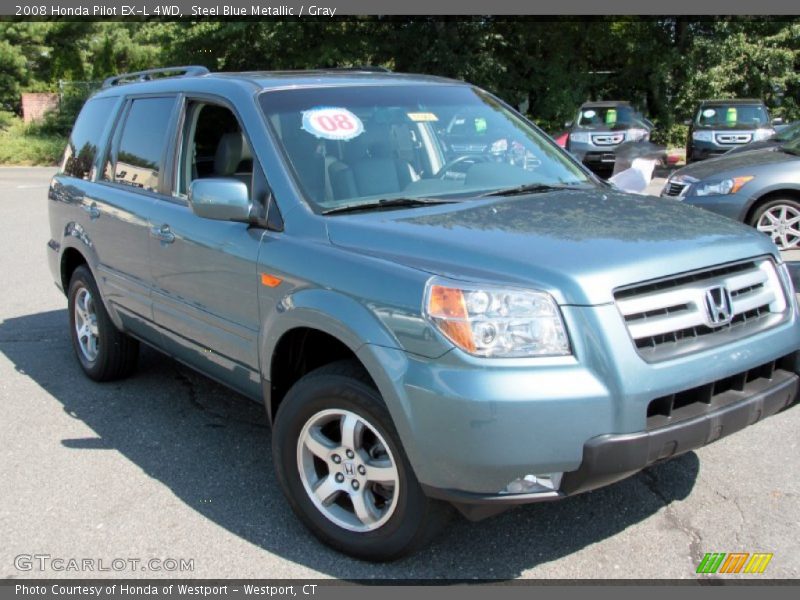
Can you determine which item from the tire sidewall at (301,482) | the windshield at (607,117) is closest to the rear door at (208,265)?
the tire sidewall at (301,482)

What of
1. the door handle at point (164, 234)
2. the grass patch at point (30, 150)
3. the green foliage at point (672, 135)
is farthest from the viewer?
the green foliage at point (672, 135)

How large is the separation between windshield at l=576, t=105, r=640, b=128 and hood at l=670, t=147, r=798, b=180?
11.2m

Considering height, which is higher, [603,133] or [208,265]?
[208,265]

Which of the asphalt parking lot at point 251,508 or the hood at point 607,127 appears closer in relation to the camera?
the asphalt parking lot at point 251,508

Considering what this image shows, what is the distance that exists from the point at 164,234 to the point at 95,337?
1612 millimetres

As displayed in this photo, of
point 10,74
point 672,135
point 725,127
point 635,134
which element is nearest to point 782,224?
point 725,127

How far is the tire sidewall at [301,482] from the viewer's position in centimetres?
308

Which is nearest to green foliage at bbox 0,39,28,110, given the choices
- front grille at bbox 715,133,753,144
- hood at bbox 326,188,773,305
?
Result: front grille at bbox 715,133,753,144

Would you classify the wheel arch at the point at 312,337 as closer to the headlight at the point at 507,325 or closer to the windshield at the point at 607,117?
the headlight at the point at 507,325

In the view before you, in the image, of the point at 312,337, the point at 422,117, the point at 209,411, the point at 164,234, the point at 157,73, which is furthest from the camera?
the point at 157,73

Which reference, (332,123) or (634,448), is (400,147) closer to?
(332,123)

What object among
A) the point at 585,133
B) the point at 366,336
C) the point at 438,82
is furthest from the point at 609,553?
the point at 585,133

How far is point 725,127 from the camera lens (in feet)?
61.3

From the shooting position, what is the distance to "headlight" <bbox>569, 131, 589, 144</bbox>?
20.1 meters
